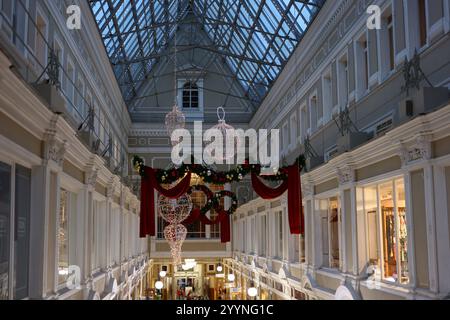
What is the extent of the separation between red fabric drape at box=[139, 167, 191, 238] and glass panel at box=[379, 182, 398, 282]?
503cm

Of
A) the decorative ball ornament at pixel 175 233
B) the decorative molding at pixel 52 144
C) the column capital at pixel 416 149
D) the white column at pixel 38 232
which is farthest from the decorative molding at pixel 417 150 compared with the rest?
the decorative ball ornament at pixel 175 233

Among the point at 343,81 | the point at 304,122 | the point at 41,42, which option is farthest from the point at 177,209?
the point at 41,42

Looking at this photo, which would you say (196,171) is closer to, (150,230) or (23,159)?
(150,230)

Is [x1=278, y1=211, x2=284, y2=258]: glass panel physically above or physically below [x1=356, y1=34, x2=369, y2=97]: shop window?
below

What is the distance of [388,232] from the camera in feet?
35.4

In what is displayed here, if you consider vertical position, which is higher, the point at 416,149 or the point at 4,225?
the point at 416,149

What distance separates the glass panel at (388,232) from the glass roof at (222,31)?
252 inches

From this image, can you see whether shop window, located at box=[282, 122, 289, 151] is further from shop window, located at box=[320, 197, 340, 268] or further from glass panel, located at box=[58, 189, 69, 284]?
glass panel, located at box=[58, 189, 69, 284]

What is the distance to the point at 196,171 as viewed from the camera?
1423 cm

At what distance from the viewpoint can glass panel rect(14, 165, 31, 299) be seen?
7941 millimetres

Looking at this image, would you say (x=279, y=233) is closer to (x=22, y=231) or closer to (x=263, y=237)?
(x=263, y=237)

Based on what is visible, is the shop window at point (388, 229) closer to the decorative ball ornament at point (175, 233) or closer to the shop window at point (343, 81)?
the shop window at point (343, 81)

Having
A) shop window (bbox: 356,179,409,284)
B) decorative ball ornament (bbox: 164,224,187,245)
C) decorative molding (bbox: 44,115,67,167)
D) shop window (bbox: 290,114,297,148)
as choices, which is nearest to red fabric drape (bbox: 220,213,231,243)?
decorative ball ornament (bbox: 164,224,187,245)

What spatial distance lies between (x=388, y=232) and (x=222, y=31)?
18.0m
